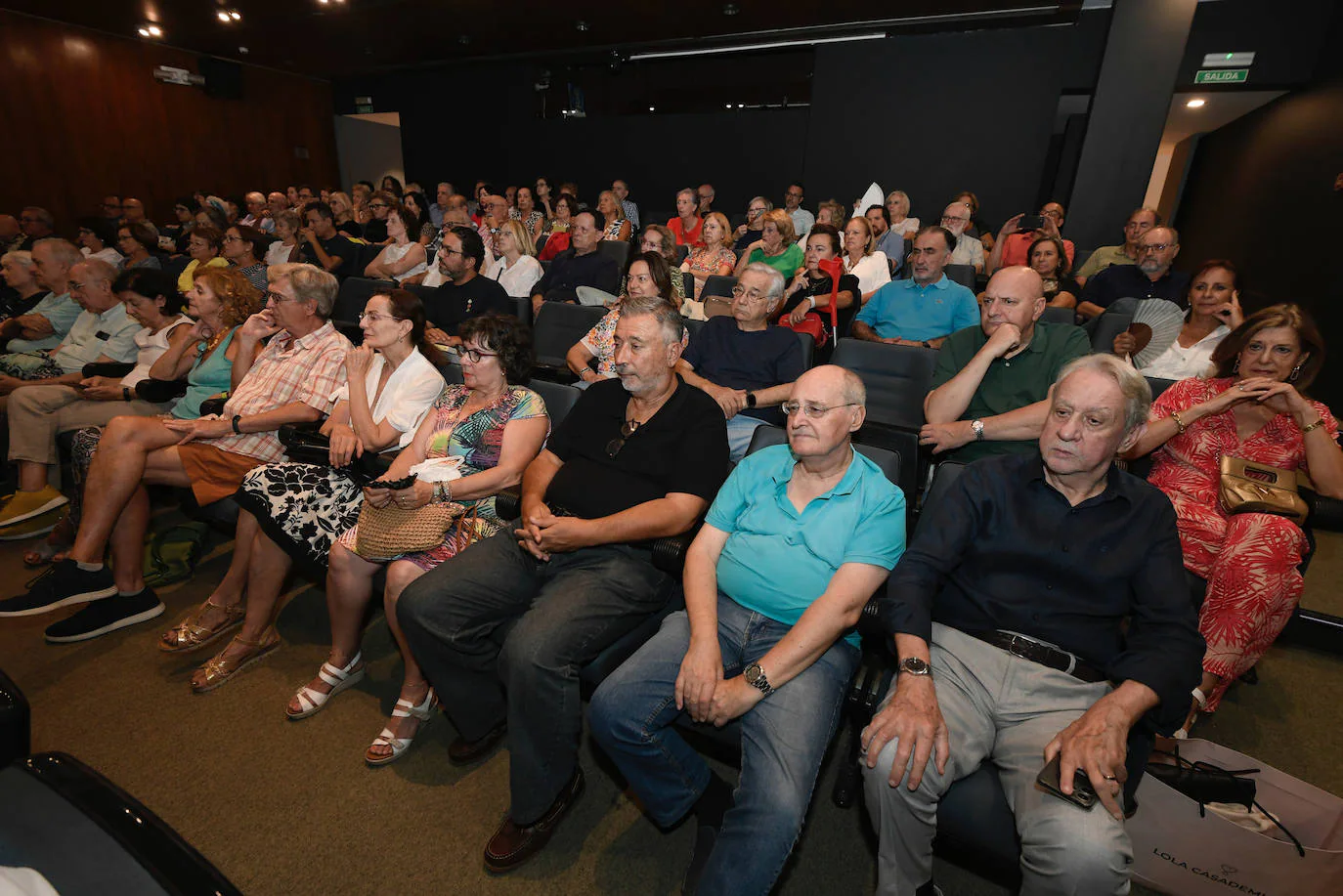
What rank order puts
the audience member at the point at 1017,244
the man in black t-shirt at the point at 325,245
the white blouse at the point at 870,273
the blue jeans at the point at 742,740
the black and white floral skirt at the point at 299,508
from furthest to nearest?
the man in black t-shirt at the point at 325,245 → the audience member at the point at 1017,244 → the white blouse at the point at 870,273 → the black and white floral skirt at the point at 299,508 → the blue jeans at the point at 742,740

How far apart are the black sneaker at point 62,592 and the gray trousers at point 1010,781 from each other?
3.05 m

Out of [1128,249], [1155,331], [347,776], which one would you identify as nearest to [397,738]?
[347,776]

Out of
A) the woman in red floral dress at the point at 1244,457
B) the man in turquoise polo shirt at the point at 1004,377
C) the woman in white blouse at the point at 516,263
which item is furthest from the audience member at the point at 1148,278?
the woman in white blouse at the point at 516,263

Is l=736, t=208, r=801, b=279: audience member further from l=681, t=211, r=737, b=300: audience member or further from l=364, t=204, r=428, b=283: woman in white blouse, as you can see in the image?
l=364, t=204, r=428, b=283: woman in white blouse

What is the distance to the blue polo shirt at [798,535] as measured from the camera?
1612 mm

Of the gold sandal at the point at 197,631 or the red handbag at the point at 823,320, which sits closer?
the gold sandal at the point at 197,631

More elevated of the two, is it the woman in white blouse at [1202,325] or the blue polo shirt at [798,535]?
the woman in white blouse at [1202,325]

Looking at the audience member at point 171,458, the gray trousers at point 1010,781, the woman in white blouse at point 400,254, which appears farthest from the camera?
the woman in white blouse at point 400,254

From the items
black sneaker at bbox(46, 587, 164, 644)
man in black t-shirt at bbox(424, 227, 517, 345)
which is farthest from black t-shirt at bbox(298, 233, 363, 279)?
black sneaker at bbox(46, 587, 164, 644)

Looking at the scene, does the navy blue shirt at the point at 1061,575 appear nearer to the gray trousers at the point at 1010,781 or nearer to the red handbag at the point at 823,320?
the gray trousers at the point at 1010,781

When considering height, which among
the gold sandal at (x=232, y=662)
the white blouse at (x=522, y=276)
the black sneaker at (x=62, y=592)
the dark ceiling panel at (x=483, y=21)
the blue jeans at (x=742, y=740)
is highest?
the dark ceiling panel at (x=483, y=21)

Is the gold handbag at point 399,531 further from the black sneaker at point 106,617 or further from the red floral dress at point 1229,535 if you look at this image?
the red floral dress at point 1229,535

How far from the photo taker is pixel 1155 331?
3270 mm

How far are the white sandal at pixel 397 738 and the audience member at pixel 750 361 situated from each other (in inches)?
60.5
